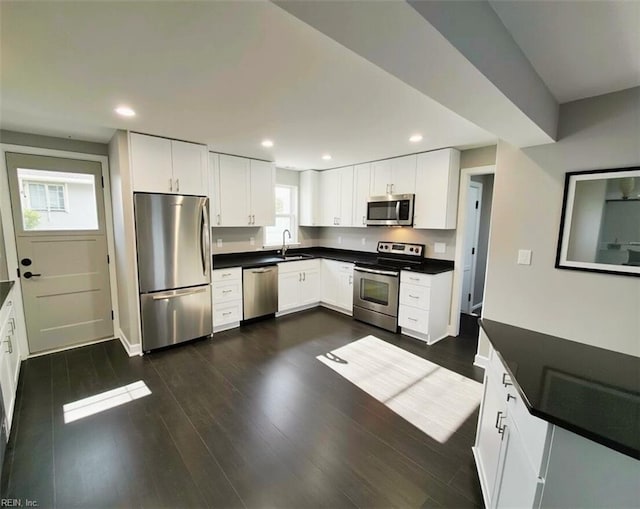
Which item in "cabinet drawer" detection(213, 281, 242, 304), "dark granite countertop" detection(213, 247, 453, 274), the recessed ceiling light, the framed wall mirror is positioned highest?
the recessed ceiling light

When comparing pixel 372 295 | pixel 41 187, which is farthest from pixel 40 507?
pixel 372 295

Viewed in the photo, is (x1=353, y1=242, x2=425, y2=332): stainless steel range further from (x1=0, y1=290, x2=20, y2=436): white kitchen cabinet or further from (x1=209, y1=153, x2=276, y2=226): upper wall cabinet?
(x1=0, y1=290, x2=20, y2=436): white kitchen cabinet

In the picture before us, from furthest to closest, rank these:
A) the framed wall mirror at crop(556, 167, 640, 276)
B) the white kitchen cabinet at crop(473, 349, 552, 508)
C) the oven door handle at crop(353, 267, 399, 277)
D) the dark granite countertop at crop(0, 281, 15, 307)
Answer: the oven door handle at crop(353, 267, 399, 277)
the dark granite countertop at crop(0, 281, 15, 307)
the framed wall mirror at crop(556, 167, 640, 276)
the white kitchen cabinet at crop(473, 349, 552, 508)

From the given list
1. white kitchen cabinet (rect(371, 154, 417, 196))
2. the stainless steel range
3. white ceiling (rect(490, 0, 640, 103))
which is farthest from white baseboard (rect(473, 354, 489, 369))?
white ceiling (rect(490, 0, 640, 103))

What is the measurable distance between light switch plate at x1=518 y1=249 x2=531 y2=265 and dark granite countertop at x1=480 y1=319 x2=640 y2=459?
3.38 ft

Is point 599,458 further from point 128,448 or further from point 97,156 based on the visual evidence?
point 97,156

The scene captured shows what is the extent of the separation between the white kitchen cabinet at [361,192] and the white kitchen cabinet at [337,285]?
762 millimetres

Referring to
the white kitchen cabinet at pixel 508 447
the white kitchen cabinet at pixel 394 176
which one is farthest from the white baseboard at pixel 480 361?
the white kitchen cabinet at pixel 394 176

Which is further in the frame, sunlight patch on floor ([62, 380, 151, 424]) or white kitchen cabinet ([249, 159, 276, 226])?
white kitchen cabinet ([249, 159, 276, 226])

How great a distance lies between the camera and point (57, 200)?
10.4ft

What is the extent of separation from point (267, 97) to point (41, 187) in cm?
288

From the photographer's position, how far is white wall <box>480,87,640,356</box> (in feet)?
6.51

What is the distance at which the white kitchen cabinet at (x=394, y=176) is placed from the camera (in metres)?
3.90

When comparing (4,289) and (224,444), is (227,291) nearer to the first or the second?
(4,289)
